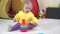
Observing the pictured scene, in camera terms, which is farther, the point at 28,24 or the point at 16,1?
the point at 16,1

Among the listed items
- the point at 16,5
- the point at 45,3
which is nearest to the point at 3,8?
the point at 16,5

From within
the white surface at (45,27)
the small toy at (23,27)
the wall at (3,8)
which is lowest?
the white surface at (45,27)

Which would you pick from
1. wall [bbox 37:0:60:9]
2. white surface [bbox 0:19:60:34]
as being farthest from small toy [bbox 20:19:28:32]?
wall [bbox 37:0:60:9]

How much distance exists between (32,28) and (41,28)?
0.10m

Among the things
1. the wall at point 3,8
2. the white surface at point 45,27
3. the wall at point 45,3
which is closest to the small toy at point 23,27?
the white surface at point 45,27

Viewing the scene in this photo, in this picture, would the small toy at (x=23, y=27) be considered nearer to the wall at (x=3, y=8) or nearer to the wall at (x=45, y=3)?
the wall at (x=3, y=8)

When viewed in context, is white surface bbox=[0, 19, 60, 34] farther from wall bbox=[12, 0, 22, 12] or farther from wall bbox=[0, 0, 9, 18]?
wall bbox=[12, 0, 22, 12]

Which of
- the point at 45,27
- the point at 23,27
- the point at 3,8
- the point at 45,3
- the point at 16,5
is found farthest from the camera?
the point at 45,3

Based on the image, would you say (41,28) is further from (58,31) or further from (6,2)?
(6,2)

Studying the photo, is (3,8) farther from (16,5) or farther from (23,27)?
(23,27)

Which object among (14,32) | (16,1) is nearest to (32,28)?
(14,32)

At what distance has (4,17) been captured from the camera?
6.75ft

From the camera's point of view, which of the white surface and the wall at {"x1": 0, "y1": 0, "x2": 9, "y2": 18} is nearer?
the white surface

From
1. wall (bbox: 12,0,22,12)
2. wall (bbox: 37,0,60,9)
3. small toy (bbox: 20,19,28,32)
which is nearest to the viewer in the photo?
small toy (bbox: 20,19,28,32)
